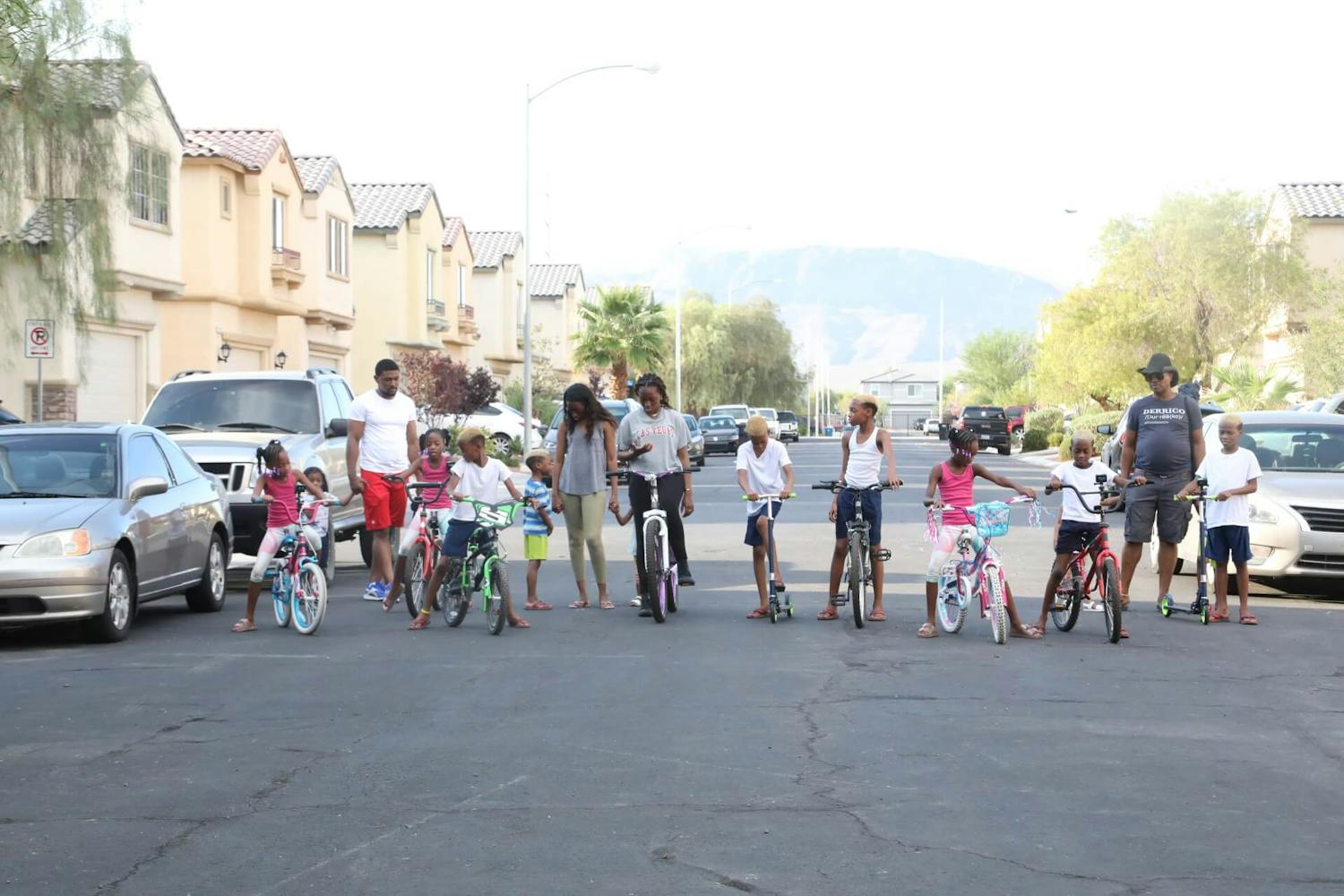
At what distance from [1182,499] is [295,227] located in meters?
32.0

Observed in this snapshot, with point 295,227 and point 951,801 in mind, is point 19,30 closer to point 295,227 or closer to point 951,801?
point 951,801

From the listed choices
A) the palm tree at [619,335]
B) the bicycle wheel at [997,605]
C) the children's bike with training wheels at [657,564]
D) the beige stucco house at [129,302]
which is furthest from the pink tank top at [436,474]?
the palm tree at [619,335]

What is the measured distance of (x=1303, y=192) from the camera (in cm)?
6059

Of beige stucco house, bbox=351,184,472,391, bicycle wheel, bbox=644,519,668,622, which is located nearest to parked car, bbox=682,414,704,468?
beige stucco house, bbox=351,184,472,391

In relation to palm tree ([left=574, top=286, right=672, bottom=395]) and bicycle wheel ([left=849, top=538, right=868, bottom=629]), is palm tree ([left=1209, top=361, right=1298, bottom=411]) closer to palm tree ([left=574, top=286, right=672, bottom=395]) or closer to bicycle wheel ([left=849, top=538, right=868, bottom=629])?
palm tree ([left=574, top=286, right=672, bottom=395])

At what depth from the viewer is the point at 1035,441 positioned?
65.9m

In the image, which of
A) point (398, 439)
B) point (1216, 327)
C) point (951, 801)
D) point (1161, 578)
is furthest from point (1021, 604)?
point (1216, 327)

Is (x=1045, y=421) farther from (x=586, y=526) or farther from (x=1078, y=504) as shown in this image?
(x=1078, y=504)

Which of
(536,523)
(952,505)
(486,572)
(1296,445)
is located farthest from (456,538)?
(1296,445)

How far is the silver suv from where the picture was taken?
57.2 ft

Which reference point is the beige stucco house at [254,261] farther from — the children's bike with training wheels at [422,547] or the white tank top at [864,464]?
the white tank top at [864,464]

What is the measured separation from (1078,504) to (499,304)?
6044cm

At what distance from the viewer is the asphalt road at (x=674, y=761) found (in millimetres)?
6125

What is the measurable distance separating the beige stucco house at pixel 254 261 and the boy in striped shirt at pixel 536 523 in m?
23.0
